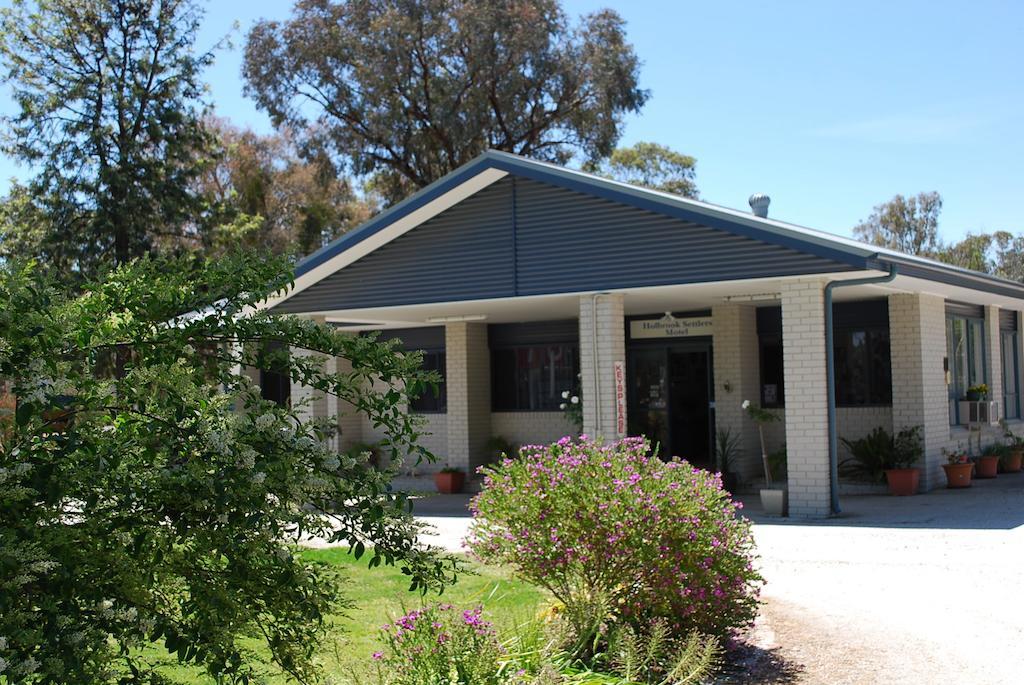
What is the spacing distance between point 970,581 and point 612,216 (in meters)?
7.71

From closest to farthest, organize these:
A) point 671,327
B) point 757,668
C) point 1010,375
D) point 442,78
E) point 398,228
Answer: point 757,668 → point 398,228 → point 671,327 → point 1010,375 → point 442,78

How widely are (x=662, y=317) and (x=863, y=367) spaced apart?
3851 mm

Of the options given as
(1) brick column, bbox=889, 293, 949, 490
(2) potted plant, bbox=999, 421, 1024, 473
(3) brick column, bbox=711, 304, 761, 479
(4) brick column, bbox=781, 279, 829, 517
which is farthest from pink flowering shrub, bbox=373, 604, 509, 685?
(2) potted plant, bbox=999, 421, 1024, 473

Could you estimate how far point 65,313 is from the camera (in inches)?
149

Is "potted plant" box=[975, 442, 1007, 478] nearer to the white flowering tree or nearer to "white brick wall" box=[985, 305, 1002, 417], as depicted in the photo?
"white brick wall" box=[985, 305, 1002, 417]

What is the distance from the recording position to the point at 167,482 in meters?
3.69

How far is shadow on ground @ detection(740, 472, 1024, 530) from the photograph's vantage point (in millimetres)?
13742

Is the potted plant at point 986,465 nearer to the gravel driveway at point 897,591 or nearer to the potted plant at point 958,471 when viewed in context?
the potted plant at point 958,471

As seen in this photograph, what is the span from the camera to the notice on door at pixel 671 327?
66.0 ft

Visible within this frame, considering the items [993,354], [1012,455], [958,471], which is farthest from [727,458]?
[993,354]

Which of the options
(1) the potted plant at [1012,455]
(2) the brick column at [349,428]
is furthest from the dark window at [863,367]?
A: (2) the brick column at [349,428]

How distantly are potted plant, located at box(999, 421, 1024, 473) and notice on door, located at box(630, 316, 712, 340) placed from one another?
5.87 meters

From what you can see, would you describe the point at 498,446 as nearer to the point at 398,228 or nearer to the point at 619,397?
the point at 398,228

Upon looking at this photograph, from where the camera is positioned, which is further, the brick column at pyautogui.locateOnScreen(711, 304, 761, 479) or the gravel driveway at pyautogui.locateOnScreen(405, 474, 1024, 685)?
the brick column at pyautogui.locateOnScreen(711, 304, 761, 479)
